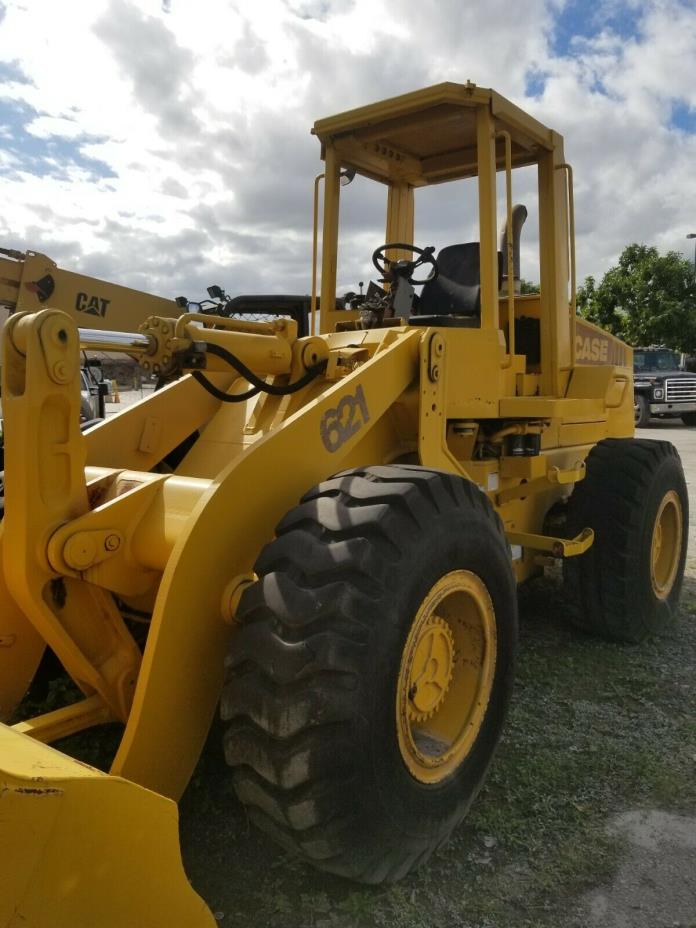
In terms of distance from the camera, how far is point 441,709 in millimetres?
2785

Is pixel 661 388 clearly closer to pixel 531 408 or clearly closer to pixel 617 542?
pixel 617 542

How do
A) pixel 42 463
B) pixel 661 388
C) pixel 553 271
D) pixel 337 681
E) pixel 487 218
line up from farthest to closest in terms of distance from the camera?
pixel 661 388 < pixel 553 271 < pixel 487 218 < pixel 42 463 < pixel 337 681

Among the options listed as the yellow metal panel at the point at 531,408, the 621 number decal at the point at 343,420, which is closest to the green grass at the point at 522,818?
the 621 number decal at the point at 343,420

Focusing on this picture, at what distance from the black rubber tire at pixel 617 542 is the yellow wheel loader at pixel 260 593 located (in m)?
1.10

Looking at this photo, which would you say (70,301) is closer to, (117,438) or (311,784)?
(117,438)

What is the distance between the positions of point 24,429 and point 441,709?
1.76 m

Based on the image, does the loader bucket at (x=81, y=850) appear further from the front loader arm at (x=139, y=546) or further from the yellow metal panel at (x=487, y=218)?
the yellow metal panel at (x=487, y=218)

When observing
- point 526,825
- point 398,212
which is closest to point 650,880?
point 526,825

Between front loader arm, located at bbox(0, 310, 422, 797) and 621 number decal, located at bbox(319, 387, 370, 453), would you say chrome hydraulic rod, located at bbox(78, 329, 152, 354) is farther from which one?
→ 621 number decal, located at bbox(319, 387, 370, 453)

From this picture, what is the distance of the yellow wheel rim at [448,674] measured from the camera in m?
2.45

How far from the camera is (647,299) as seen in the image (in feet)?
90.8

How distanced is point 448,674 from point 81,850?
4.99 feet

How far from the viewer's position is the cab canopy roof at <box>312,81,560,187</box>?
3785 millimetres

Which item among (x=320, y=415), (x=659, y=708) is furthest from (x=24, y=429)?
(x=659, y=708)
